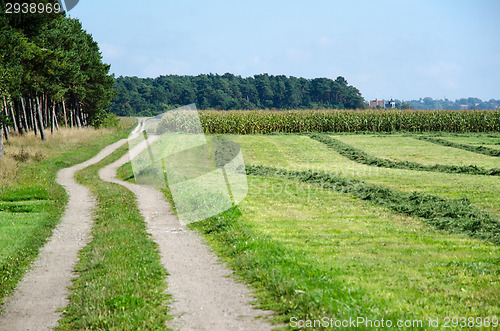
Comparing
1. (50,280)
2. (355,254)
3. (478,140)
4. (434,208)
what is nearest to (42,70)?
(50,280)

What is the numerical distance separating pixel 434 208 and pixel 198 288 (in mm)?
8858

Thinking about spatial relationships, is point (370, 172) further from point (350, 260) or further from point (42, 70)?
point (42, 70)

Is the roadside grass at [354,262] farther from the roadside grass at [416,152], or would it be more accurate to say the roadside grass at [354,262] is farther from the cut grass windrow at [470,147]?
the cut grass windrow at [470,147]

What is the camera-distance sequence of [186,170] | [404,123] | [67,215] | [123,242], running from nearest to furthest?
[123,242] < [67,215] < [186,170] < [404,123]

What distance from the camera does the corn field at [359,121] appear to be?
52375 mm

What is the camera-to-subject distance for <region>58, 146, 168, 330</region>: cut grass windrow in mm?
6691

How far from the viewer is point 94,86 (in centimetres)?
6103

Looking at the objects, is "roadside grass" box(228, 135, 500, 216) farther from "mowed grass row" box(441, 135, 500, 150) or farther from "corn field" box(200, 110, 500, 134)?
"mowed grass row" box(441, 135, 500, 150)

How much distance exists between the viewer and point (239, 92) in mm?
134875

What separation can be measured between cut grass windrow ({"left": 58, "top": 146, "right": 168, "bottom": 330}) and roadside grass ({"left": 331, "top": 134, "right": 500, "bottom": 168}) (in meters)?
20.8

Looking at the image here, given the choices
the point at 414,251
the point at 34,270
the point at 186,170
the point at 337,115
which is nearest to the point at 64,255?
the point at 34,270

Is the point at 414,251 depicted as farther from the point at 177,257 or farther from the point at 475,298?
the point at 177,257

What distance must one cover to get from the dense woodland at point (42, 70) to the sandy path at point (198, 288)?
1625 cm

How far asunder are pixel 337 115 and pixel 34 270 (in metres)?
47.1
